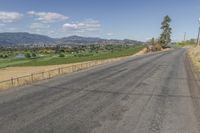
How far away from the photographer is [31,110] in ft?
36.8

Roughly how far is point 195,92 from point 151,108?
17.8ft

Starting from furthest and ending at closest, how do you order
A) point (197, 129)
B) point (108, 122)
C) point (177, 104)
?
point (177, 104), point (108, 122), point (197, 129)

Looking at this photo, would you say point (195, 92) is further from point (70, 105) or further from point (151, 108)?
point (70, 105)

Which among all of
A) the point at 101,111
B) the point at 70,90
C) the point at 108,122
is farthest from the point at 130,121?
the point at 70,90


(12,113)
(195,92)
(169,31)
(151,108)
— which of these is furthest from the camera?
(169,31)

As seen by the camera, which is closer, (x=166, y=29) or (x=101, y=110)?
Answer: (x=101, y=110)

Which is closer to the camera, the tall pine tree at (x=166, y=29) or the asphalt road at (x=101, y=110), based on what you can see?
the asphalt road at (x=101, y=110)

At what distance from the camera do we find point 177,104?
1290cm

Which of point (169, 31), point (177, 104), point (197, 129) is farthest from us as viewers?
point (169, 31)

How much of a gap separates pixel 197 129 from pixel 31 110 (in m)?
6.17

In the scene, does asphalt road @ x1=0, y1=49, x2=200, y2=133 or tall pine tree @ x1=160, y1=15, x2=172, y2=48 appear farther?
tall pine tree @ x1=160, y1=15, x2=172, y2=48

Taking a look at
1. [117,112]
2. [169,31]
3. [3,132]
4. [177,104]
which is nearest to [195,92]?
[177,104]

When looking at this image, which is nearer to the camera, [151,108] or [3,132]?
[3,132]

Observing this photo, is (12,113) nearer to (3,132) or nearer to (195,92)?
(3,132)
